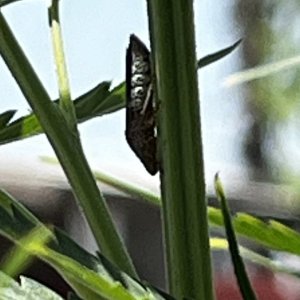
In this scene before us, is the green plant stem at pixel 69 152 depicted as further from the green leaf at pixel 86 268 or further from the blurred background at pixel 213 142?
the blurred background at pixel 213 142

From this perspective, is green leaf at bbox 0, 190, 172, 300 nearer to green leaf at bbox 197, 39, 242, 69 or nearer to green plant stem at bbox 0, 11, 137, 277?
green plant stem at bbox 0, 11, 137, 277

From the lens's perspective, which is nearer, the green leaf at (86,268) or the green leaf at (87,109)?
the green leaf at (86,268)

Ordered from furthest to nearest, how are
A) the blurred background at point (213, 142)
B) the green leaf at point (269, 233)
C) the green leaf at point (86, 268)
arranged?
the blurred background at point (213, 142)
the green leaf at point (269, 233)
the green leaf at point (86, 268)

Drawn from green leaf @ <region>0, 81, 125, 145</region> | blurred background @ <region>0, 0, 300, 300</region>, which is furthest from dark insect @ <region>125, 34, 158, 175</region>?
blurred background @ <region>0, 0, 300, 300</region>

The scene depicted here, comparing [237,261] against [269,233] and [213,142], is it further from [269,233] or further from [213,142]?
[213,142]

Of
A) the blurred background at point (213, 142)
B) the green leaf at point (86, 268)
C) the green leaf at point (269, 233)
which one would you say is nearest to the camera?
the green leaf at point (86, 268)

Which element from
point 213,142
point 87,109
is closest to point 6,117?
point 87,109

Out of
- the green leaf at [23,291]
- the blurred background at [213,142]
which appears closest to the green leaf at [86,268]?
the green leaf at [23,291]
